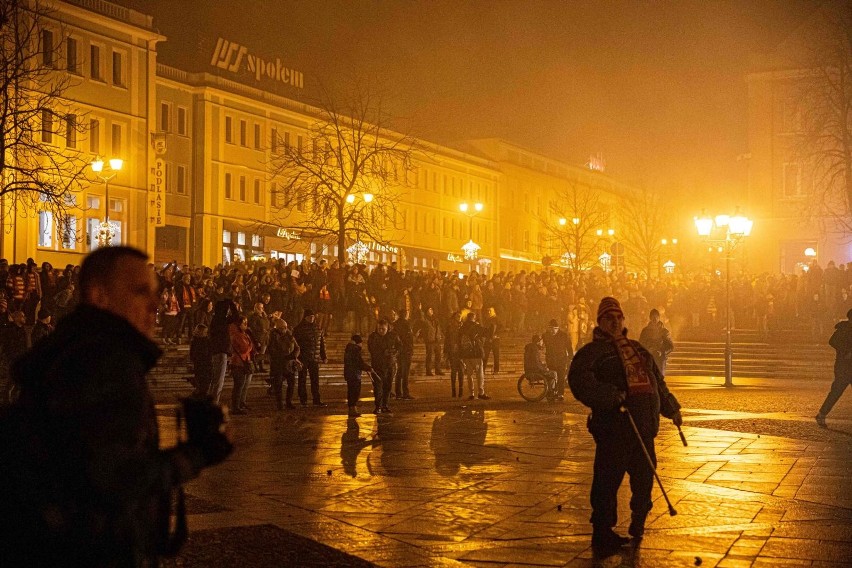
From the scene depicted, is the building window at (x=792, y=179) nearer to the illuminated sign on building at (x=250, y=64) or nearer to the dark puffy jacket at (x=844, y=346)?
the illuminated sign on building at (x=250, y=64)

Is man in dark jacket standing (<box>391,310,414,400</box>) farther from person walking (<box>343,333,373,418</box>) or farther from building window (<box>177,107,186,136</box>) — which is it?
building window (<box>177,107,186,136</box>)

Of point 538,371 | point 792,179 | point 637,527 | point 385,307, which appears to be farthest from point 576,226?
point 637,527

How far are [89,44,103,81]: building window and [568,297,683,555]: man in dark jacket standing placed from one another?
51.0m

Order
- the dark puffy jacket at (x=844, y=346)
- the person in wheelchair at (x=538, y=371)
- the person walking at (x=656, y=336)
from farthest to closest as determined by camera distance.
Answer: the person walking at (x=656, y=336) → the person in wheelchair at (x=538, y=371) → the dark puffy jacket at (x=844, y=346)

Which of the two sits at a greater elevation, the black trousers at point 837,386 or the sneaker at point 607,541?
the black trousers at point 837,386

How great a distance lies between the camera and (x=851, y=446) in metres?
14.2

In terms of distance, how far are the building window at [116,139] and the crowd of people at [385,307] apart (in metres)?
17.7

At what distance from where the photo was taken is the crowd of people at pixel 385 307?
21.3 metres

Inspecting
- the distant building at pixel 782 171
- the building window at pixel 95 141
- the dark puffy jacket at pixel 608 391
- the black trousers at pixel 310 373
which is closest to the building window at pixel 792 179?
the distant building at pixel 782 171

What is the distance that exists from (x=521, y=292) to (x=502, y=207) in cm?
6850

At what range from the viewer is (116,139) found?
57094 mm

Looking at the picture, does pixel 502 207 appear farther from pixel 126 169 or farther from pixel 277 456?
pixel 277 456

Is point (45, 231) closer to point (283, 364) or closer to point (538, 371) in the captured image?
point (283, 364)

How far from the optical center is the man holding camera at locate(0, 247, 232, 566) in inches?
133
